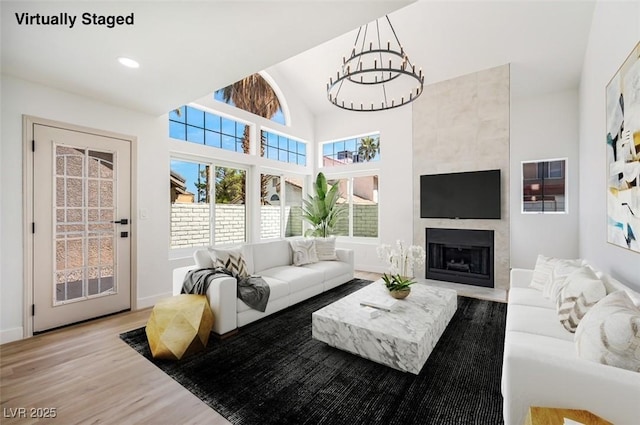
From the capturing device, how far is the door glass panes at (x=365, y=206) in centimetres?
595

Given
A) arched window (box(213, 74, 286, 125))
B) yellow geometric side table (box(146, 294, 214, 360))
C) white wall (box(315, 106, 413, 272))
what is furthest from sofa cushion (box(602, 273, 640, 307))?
arched window (box(213, 74, 286, 125))

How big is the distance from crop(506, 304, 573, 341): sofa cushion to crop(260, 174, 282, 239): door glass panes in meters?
4.29

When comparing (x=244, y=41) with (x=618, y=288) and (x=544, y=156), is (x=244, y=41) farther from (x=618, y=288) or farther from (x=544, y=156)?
(x=544, y=156)

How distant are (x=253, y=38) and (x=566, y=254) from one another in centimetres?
593

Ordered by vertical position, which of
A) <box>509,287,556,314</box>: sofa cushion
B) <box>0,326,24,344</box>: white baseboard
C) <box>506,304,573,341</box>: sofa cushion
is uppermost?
<box>509,287,556,314</box>: sofa cushion

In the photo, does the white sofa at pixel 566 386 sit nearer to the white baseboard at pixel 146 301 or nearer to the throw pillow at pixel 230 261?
the throw pillow at pixel 230 261

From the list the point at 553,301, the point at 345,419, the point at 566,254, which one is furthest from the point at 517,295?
the point at 566,254

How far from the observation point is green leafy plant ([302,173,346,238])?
5.94 m

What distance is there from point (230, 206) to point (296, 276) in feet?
7.10

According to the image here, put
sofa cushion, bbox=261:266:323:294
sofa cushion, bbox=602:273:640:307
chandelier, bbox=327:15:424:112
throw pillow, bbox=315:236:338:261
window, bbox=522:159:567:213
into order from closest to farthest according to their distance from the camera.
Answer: sofa cushion, bbox=602:273:640:307, sofa cushion, bbox=261:266:323:294, chandelier, bbox=327:15:424:112, throw pillow, bbox=315:236:338:261, window, bbox=522:159:567:213

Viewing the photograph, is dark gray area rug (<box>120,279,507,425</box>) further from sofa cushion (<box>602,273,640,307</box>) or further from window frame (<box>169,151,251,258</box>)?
window frame (<box>169,151,251,258</box>)

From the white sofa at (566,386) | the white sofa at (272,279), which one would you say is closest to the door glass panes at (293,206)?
the white sofa at (272,279)

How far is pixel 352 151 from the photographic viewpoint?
629 cm

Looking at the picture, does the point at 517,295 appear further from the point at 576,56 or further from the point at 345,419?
the point at 576,56
